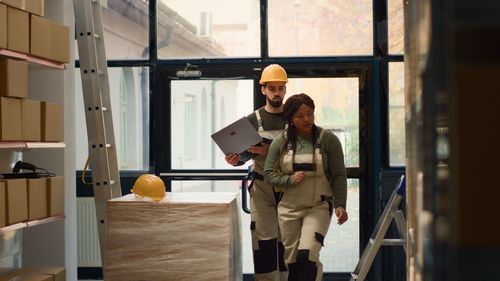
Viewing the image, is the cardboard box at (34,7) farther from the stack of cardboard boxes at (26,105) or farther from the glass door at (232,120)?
the glass door at (232,120)

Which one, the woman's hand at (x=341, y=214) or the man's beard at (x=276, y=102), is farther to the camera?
the man's beard at (x=276, y=102)

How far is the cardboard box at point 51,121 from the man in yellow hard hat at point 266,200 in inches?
43.1

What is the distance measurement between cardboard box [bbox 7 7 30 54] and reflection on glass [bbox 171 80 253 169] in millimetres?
1932

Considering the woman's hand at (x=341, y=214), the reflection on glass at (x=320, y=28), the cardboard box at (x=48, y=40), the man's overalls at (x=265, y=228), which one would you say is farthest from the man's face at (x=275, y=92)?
the cardboard box at (x=48, y=40)

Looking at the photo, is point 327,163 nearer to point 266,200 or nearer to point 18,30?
point 266,200

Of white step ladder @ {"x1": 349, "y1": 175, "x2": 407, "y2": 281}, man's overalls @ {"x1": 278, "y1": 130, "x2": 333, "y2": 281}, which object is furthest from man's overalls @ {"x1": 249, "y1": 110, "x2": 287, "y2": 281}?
white step ladder @ {"x1": 349, "y1": 175, "x2": 407, "y2": 281}

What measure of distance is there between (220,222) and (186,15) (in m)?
2.97

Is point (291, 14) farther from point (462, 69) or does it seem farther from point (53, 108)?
point (462, 69)

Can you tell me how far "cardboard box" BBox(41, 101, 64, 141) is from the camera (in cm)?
448

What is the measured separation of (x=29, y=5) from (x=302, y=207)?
78.9 inches

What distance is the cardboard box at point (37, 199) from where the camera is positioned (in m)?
4.30

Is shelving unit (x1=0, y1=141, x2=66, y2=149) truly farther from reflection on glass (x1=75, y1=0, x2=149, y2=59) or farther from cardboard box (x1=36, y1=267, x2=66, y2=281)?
reflection on glass (x1=75, y1=0, x2=149, y2=59)

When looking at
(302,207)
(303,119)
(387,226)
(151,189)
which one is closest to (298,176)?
(302,207)

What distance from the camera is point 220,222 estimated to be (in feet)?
11.5
